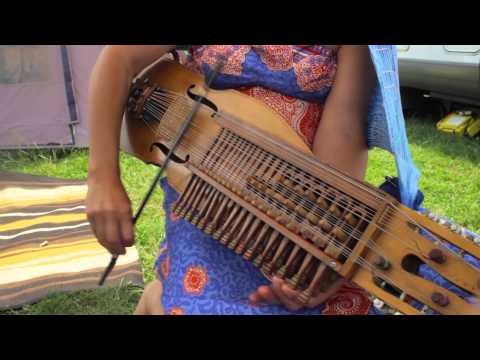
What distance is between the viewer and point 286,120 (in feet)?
3.71

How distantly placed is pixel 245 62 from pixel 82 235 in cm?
200

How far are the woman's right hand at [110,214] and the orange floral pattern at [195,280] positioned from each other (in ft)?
0.52

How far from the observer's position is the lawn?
90.7 inches

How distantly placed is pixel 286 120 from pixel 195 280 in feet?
1.23

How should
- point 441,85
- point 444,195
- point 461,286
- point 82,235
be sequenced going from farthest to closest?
point 441,85 → point 444,195 → point 82,235 → point 461,286

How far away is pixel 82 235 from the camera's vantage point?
9.52 feet

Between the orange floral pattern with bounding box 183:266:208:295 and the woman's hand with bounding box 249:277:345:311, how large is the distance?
4.7 inches

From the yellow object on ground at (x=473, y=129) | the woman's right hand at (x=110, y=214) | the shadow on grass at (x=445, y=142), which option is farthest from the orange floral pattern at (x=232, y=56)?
the yellow object on ground at (x=473, y=129)

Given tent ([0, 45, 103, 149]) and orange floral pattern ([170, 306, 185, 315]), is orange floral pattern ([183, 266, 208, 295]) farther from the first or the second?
tent ([0, 45, 103, 149])

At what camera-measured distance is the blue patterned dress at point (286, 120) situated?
99 cm

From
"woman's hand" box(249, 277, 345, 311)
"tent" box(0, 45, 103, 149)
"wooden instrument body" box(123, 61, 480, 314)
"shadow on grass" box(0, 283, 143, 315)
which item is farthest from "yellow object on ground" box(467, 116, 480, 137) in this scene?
"woman's hand" box(249, 277, 345, 311)
